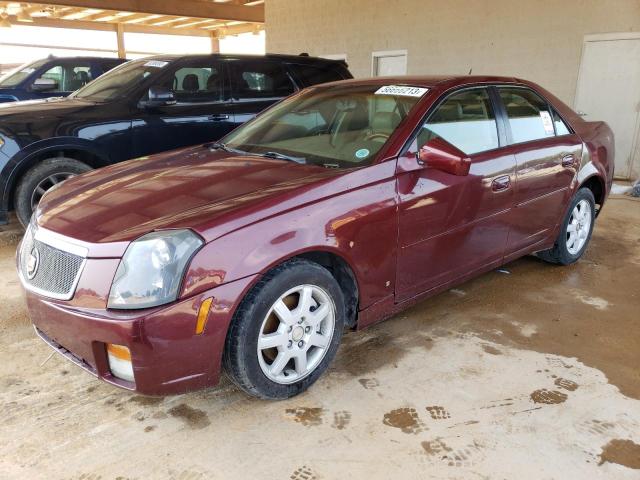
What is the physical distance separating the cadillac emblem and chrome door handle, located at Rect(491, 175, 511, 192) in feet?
8.31

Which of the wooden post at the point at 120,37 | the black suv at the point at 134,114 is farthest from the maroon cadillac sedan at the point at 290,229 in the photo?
the wooden post at the point at 120,37

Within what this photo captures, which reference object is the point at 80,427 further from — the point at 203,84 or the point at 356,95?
the point at 203,84

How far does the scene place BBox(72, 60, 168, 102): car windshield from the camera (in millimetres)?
5141

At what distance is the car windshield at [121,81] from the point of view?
16.9ft

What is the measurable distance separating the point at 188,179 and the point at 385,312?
1264 mm

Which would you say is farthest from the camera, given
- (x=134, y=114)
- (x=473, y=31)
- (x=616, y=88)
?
(x=473, y=31)

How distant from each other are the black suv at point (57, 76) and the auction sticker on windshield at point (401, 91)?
6.43 metres

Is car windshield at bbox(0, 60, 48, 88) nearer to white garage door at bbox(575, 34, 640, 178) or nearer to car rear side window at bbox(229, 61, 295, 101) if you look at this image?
car rear side window at bbox(229, 61, 295, 101)

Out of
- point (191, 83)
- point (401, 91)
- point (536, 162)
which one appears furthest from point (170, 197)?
point (191, 83)

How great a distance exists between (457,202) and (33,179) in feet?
11.9

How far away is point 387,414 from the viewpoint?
2.44 meters

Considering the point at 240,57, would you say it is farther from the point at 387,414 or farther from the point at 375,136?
the point at 387,414

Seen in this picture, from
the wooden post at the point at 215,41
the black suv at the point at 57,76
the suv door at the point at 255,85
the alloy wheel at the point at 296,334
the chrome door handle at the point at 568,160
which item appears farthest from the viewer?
the wooden post at the point at 215,41

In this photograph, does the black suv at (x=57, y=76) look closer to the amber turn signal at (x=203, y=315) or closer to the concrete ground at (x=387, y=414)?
the concrete ground at (x=387, y=414)
